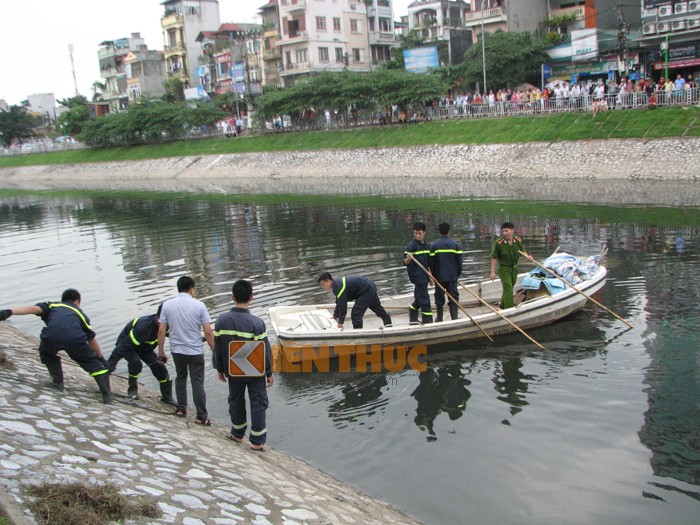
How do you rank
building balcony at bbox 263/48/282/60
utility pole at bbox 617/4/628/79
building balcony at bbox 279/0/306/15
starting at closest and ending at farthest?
utility pole at bbox 617/4/628/79
building balcony at bbox 279/0/306/15
building balcony at bbox 263/48/282/60

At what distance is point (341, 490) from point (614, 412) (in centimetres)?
443

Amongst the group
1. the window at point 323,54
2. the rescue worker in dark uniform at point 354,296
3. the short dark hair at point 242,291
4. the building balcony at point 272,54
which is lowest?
the rescue worker in dark uniform at point 354,296

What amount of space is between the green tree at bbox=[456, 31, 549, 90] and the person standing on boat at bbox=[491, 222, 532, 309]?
149 ft

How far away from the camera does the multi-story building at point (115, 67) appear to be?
114500 millimetres

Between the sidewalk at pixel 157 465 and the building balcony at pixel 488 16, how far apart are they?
199 ft

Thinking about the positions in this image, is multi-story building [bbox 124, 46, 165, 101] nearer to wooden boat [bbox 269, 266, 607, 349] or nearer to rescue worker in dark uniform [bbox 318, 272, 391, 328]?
wooden boat [bbox 269, 266, 607, 349]

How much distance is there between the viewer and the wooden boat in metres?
12.2

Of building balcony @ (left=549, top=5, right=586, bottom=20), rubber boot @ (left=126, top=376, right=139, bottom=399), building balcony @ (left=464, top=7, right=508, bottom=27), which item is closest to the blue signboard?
building balcony @ (left=464, top=7, right=508, bottom=27)

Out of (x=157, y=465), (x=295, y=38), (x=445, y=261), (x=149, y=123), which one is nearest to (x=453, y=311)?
(x=445, y=261)

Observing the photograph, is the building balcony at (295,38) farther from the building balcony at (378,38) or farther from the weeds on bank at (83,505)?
the weeds on bank at (83,505)

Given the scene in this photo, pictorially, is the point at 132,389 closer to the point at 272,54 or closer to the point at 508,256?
the point at 508,256

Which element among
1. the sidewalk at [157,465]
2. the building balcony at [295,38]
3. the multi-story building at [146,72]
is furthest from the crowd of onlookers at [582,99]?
the multi-story building at [146,72]

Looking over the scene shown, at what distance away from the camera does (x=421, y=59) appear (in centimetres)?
6556

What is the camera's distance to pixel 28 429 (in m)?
7.54
